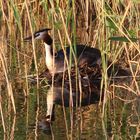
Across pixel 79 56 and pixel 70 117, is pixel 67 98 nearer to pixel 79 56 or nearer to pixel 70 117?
pixel 70 117

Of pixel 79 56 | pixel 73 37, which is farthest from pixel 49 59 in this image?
pixel 73 37

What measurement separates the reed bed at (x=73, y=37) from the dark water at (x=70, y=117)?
8 centimetres

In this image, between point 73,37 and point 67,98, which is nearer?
point 73,37

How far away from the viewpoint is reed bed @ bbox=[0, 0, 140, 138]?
6.06 meters

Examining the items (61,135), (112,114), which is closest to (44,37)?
(112,114)

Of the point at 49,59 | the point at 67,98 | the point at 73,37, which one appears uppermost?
the point at 73,37

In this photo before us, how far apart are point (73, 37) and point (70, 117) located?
0.97 meters

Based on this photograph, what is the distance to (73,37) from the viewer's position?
694 centimetres

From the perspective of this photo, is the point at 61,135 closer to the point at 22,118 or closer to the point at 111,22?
the point at 22,118

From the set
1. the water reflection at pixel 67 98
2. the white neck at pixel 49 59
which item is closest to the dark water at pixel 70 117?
the water reflection at pixel 67 98

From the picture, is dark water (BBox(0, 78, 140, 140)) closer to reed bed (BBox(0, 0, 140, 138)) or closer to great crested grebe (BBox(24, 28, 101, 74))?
reed bed (BBox(0, 0, 140, 138))

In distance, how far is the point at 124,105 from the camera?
6.74 m

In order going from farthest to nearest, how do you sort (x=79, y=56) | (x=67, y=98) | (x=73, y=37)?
1. (x=79, y=56)
2. (x=67, y=98)
3. (x=73, y=37)

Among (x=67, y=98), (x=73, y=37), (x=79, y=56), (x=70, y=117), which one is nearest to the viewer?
(x=70, y=117)
